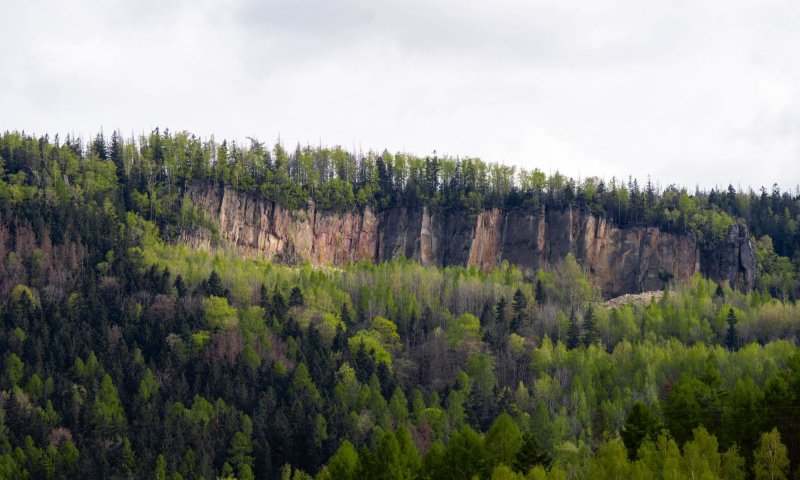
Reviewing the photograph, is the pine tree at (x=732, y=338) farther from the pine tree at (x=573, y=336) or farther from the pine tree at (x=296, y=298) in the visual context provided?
the pine tree at (x=296, y=298)

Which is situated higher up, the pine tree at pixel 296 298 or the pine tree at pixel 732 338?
the pine tree at pixel 296 298

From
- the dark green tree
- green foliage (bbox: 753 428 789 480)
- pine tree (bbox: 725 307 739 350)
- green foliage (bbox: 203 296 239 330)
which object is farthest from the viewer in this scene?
pine tree (bbox: 725 307 739 350)

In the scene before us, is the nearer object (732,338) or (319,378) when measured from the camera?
(319,378)

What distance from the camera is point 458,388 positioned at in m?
174

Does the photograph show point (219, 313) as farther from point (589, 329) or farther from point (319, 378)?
point (589, 329)

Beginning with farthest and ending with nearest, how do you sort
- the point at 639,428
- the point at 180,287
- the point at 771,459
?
the point at 180,287, the point at 639,428, the point at 771,459

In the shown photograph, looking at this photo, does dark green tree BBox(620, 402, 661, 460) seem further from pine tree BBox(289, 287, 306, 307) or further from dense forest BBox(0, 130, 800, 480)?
pine tree BBox(289, 287, 306, 307)

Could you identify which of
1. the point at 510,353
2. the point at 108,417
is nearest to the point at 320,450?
the point at 108,417

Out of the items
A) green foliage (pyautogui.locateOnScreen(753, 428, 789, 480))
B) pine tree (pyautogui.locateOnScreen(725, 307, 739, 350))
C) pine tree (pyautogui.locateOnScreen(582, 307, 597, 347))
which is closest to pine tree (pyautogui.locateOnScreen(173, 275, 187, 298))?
pine tree (pyautogui.locateOnScreen(582, 307, 597, 347))

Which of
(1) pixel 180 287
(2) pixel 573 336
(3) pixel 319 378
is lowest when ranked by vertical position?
(3) pixel 319 378

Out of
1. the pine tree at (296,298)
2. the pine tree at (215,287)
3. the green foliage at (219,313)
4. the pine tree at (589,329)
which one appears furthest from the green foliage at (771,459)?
the pine tree at (215,287)

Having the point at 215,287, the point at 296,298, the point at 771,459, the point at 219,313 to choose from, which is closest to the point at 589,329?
the point at 296,298

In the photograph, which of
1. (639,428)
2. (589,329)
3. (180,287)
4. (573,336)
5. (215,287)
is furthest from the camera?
(215,287)

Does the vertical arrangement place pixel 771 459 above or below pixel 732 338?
below
